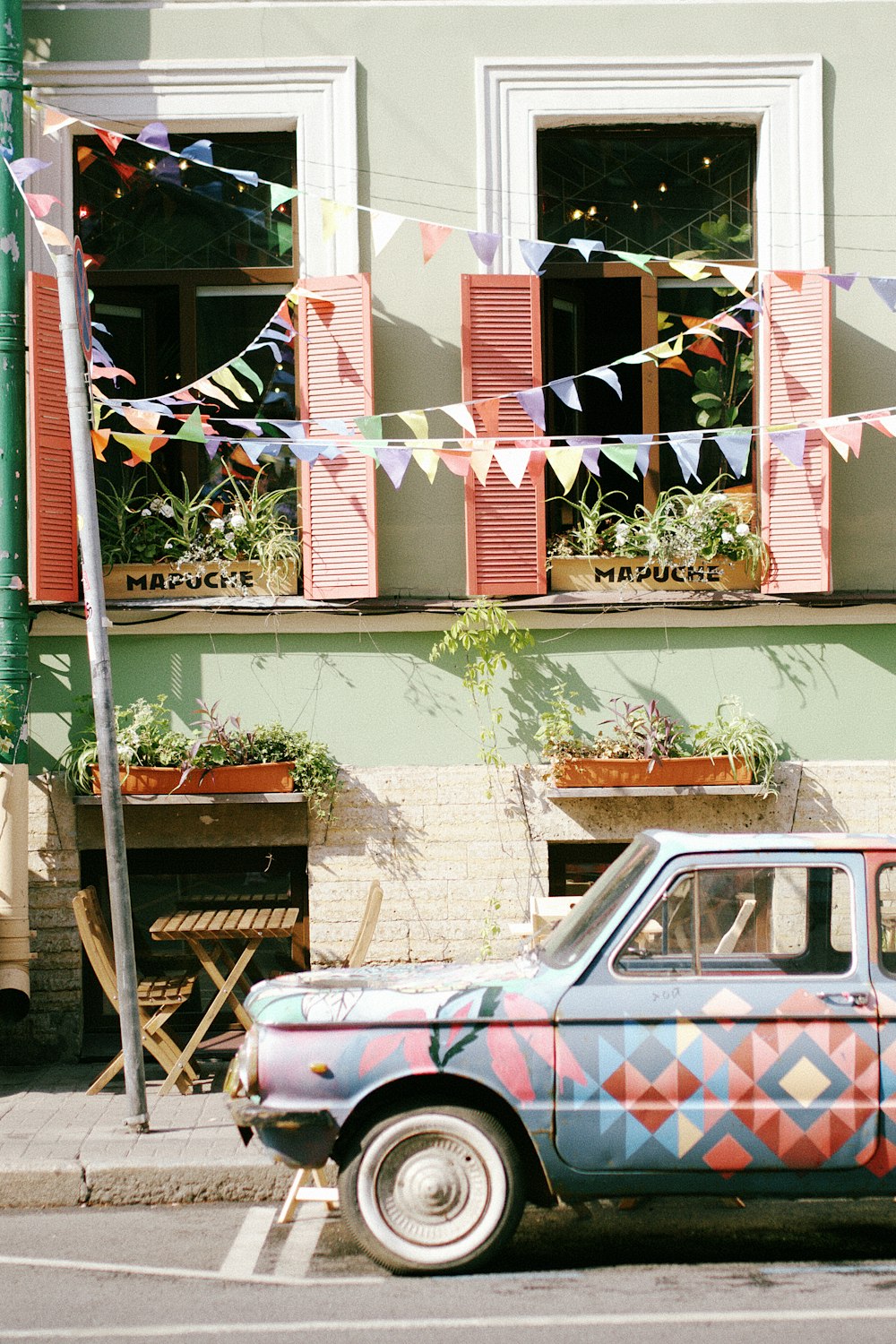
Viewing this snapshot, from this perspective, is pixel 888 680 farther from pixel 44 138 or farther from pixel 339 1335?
pixel 44 138

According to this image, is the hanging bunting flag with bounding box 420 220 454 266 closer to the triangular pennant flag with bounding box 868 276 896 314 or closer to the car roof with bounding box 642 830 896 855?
the triangular pennant flag with bounding box 868 276 896 314

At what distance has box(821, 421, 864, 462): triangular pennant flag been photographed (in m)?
8.16

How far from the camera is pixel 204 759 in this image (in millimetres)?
8578

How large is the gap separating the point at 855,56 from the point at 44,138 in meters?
5.30

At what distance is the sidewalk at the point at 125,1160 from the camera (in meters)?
6.36

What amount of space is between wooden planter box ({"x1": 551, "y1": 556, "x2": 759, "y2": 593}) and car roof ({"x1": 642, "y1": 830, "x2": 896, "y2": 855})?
12.1 ft

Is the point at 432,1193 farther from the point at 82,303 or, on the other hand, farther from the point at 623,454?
the point at 82,303

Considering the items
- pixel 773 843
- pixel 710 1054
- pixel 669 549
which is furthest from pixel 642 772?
pixel 710 1054

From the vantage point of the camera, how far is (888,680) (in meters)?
9.06

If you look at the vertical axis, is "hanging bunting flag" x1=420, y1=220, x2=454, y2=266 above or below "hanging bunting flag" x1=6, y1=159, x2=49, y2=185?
below

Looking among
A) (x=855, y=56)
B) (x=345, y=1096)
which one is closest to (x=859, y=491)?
(x=855, y=56)

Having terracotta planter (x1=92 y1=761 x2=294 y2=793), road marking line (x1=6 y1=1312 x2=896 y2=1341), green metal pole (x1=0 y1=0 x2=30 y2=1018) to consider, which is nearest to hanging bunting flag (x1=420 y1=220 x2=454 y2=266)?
green metal pole (x1=0 y1=0 x2=30 y2=1018)

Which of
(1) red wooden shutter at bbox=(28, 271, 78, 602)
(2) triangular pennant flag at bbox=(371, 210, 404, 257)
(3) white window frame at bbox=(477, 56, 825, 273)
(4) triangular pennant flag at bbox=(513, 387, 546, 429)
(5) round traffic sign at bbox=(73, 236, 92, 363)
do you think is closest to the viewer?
(5) round traffic sign at bbox=(73, 236, 92, 363)

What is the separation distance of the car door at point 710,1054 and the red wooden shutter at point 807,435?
3.86 meters
